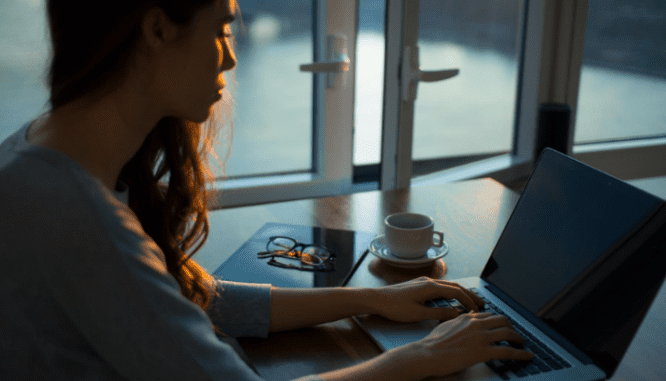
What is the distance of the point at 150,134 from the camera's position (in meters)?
→ 0.90

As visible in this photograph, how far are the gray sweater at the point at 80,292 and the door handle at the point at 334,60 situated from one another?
156 cm

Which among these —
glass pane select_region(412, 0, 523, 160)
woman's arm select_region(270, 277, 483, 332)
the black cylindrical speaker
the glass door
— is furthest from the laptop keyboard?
the black cylindrical speaker

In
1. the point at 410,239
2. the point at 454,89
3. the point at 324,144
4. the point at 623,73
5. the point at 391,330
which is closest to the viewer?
the point at 391,330

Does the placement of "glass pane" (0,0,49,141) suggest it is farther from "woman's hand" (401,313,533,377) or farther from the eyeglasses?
"woman's hand" (401,313,533,377)

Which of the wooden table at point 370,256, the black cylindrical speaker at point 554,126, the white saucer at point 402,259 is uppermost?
the white saucer at point 402,259

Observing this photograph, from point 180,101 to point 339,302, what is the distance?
0.37 m

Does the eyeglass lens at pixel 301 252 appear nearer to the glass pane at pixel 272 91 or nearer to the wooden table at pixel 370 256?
the wooden table at pixel 370 256


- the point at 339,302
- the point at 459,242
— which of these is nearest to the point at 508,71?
the point at 459,242

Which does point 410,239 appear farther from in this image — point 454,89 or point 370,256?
point 454,89

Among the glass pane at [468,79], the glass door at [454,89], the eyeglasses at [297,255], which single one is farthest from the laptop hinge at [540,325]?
the glass pane at [468,79]

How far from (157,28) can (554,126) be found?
2244 millimetres

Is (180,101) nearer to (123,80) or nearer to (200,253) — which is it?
(123,80)

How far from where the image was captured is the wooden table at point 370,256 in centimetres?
84

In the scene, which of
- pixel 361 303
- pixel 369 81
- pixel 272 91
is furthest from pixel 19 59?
pixel 361 303
